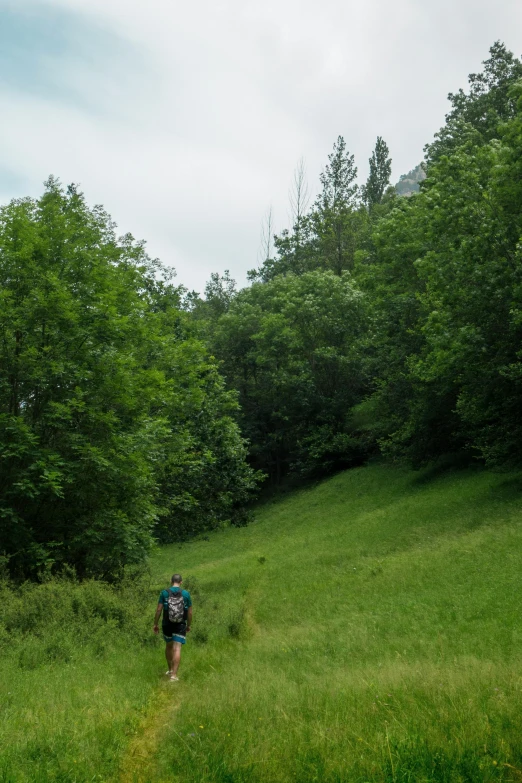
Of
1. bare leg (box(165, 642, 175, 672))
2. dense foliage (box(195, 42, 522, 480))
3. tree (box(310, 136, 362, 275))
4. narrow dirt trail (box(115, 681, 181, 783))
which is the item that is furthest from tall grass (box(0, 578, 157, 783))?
tree (box(310, 136, 362, 275))

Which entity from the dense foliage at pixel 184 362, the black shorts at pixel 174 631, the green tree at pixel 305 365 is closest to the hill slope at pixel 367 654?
the black shorts at pixel 174 631

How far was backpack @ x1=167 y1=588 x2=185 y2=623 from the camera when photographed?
12.7 m

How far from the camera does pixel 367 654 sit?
13.0 metres

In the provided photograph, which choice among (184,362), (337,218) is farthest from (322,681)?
(337,218)

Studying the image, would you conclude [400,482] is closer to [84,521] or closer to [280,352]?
[280,352]

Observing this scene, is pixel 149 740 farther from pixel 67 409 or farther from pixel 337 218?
pixel 337 218

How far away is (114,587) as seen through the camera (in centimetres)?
1939

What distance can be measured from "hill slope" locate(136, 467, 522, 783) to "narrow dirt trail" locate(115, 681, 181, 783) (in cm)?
11

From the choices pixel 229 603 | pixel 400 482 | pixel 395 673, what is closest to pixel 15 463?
pixel 229 603

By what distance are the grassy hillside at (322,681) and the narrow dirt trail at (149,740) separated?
0.11 feet

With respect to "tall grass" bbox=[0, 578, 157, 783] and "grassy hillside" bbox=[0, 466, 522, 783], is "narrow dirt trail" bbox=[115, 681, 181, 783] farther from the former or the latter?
"tall grass" bbox=[0, 578, 157, 783]

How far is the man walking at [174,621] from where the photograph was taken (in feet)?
40.8

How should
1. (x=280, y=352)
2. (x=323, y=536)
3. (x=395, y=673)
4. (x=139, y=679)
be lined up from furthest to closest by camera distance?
1. (x=280, y=352)
2. (x=323, y=536)
3. (x=139, y=679)
4. (x=395, y=673)

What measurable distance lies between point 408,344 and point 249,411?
20513mm
